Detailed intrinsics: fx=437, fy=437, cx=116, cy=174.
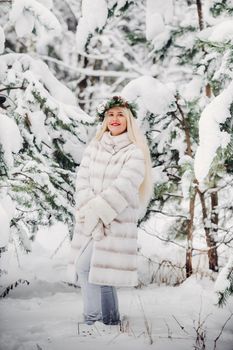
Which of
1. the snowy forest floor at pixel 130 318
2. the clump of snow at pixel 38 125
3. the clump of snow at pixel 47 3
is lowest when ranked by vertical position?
the snowy forest floor at pixel 130 318

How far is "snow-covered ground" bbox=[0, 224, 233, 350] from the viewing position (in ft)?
11.1

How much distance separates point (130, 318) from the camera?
4078 mm

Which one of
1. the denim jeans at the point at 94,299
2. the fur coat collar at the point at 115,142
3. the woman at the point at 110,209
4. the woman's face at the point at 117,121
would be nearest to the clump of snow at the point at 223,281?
the woman at the point at 110,209

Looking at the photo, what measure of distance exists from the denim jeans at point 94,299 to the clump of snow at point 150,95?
71.7 inches

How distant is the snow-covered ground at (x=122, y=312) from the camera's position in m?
3.38

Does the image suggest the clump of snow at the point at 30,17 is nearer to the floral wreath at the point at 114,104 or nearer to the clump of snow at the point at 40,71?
the clump of snow at the point at 40,71

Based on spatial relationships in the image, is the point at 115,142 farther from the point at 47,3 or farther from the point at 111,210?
the point at 47,3

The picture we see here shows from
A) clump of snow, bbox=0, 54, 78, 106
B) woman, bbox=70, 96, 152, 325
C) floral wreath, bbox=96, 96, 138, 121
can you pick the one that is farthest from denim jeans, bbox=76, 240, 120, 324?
clump of snow, bbox=0, 54, 78, 106

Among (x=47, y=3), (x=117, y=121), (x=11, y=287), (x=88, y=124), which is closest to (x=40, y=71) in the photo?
(x=47, y=3)

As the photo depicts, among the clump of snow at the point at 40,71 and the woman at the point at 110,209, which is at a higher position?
the clump of snow at the point at 40,71

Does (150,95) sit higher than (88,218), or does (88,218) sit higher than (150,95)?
(150,95)

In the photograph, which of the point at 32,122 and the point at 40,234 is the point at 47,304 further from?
the point at 40,234

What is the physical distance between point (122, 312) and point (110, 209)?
127 cm

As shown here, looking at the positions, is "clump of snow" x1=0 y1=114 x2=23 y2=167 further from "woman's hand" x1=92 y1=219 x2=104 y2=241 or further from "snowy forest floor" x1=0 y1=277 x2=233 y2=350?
"snowy forest floor" x1=0 y1=277 x2=233 y2=350
